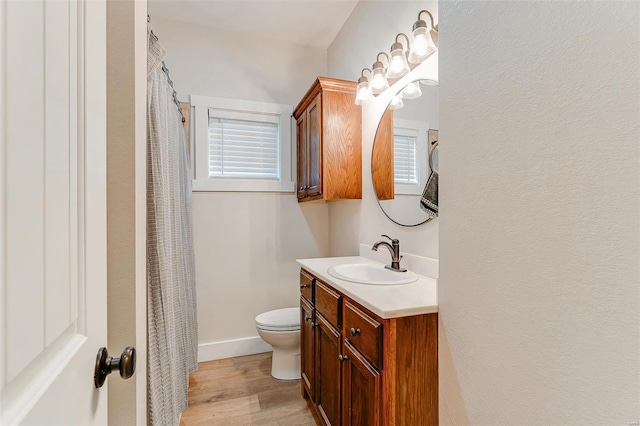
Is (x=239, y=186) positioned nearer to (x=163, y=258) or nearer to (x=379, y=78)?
(x=163, y=258)

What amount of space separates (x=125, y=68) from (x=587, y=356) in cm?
121

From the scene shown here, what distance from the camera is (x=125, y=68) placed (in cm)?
75

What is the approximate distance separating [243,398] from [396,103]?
2.14 meters

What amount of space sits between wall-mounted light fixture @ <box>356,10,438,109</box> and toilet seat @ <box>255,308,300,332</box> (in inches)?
62.8

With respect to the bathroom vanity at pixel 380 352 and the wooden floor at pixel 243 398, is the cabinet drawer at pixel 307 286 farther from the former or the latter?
the wooden floor at pixel 243 398

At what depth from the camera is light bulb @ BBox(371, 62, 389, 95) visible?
1.73 metres

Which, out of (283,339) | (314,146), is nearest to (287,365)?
(283,339)

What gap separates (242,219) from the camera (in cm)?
264

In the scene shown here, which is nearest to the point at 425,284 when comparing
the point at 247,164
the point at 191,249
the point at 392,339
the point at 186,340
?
the point at 392,339

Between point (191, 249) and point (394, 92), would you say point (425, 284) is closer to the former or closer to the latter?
point (394, 92)

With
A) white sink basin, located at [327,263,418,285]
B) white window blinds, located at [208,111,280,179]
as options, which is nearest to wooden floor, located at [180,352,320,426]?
white sink basin, located at [327,263,418,285]

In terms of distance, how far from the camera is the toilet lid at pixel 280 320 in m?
2.07
